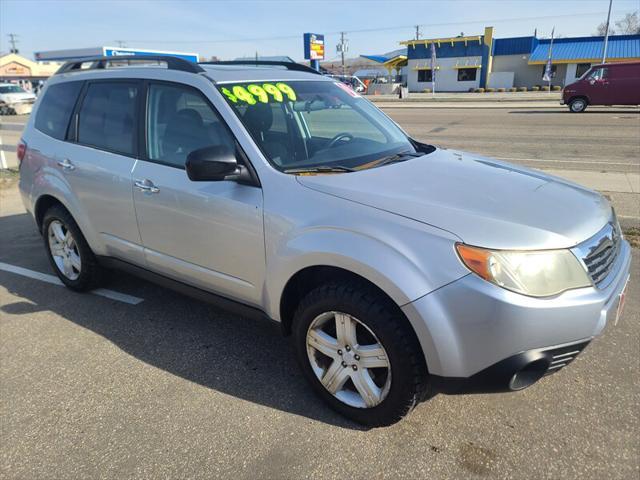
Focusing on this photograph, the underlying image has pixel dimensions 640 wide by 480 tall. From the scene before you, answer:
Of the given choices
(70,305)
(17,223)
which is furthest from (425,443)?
(17,223)

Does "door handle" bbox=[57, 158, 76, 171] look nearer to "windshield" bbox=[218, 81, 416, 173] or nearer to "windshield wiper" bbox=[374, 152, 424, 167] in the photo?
"windshield" bbox=[218, 81, 416, 173]

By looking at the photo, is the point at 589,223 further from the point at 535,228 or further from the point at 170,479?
the point at 170,479

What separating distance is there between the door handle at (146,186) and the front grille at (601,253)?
2.50 m

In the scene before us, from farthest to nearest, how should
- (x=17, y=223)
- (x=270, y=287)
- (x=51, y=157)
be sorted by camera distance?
(x=17, y=223), (x=51, y=157), (x=270, y=287)

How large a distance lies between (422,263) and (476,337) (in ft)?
1.27

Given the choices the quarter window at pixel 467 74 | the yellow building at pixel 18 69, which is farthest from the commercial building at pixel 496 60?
the yellow building at pixel 18 69

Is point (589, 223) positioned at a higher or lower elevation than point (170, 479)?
higher

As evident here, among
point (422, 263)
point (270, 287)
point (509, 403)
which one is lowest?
point (509, 403)

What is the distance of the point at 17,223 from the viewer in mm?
6766

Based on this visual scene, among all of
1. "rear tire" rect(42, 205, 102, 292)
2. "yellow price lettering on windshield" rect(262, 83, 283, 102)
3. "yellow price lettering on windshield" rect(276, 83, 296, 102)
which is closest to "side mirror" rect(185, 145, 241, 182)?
"yellow price lettering on windshield" rect(262, 83, 283, 102)

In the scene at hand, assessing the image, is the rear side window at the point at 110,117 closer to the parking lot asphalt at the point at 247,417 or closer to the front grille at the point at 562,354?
the parking lot asphalt at the point at 247,417

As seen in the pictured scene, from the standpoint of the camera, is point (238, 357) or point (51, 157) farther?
point (51, 157)

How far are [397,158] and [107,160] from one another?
2107 mm

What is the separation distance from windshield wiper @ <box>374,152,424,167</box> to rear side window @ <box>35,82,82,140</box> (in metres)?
2.69
